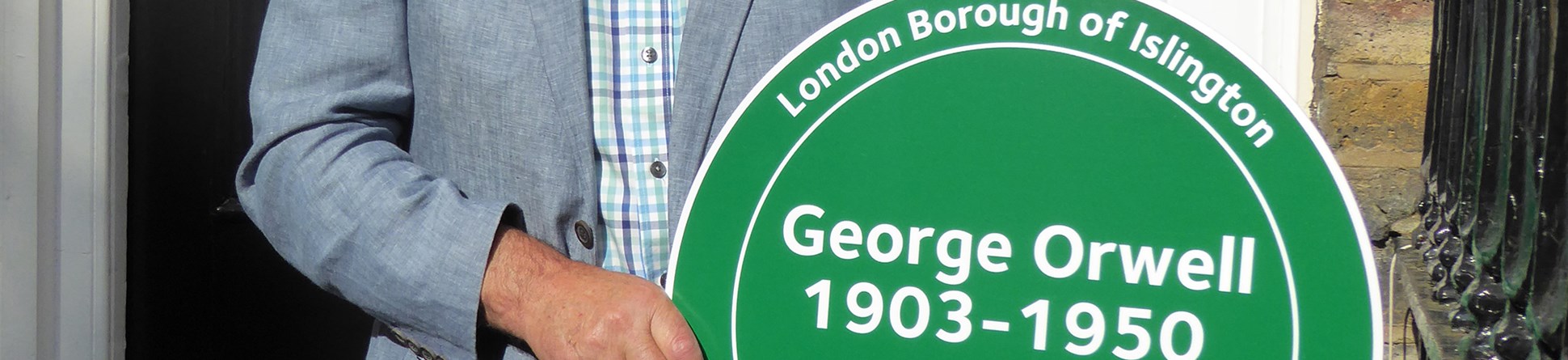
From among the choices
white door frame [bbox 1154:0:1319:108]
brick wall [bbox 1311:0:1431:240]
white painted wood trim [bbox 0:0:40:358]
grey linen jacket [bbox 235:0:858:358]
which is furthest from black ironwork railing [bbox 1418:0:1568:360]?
white painted wood trim [bbox 0:0:40:358]

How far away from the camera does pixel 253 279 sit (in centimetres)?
245

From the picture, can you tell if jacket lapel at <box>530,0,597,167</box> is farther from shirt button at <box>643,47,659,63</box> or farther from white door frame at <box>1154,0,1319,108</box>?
white door frame at <box>1154,0,1319,108</box>

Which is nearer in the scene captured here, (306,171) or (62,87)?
(306,171)

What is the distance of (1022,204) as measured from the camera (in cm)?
84

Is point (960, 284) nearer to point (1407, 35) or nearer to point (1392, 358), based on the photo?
point (1407, 35)

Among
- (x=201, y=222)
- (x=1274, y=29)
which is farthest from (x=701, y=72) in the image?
(x=201, y=222)

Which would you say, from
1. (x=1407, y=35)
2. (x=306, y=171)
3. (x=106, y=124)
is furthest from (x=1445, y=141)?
(x=106, y=124)

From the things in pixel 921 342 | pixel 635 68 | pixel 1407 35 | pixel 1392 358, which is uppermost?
pixel 1407 35

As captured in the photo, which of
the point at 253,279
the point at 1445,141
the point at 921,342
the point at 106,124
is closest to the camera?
the point at 921,342

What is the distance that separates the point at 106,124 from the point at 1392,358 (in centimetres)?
221

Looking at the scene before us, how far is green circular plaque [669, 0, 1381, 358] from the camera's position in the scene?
0.79m

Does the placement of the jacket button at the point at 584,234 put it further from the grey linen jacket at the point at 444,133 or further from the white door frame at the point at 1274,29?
the white door frame at the point at 1274,29

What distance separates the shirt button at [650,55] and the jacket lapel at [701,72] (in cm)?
6

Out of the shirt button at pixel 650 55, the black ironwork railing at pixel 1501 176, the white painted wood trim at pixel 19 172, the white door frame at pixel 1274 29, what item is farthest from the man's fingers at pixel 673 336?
the white painted wood trim at pixel 19 172
